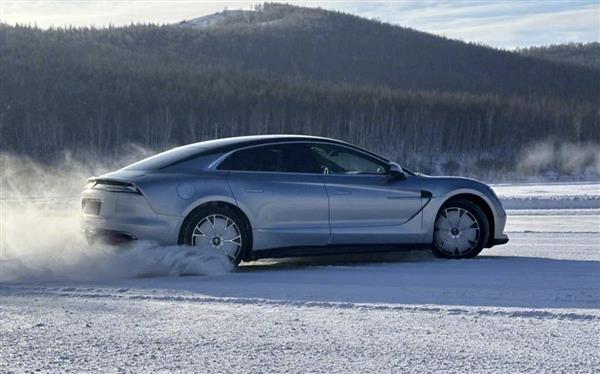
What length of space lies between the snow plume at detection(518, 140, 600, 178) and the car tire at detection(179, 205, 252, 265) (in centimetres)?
4559

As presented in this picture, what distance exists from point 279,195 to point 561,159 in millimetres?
60682

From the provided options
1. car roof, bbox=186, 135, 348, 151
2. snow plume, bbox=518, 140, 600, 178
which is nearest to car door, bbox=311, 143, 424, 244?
car roof, bbox=186, 135, 348, 151

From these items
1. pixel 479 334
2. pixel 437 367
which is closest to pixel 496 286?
pixel 479 334

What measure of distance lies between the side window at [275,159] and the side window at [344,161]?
0.10 metres

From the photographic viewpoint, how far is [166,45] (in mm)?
152750

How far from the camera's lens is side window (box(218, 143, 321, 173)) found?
10359mm

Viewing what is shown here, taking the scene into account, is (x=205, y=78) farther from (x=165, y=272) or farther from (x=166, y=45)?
(x=165, y=272)

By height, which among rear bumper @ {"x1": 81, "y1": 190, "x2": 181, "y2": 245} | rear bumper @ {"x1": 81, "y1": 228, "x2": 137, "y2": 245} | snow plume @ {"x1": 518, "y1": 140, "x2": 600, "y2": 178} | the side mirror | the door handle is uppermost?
snow plume @ {"x1": 518, "y1": 140, "x2": 600, "y2": 178}

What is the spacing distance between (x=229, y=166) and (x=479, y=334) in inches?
169

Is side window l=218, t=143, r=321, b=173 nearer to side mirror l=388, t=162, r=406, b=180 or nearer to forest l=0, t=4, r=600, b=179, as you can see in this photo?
side mirror l=388, t=162, r=406, b=180

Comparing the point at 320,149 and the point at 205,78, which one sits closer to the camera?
the point at 320,149

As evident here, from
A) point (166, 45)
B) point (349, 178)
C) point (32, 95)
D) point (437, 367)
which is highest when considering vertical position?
point (166, 45)

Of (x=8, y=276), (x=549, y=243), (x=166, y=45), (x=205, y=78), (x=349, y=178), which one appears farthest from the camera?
(x=166, y=45)

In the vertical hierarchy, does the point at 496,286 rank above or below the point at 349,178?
below
